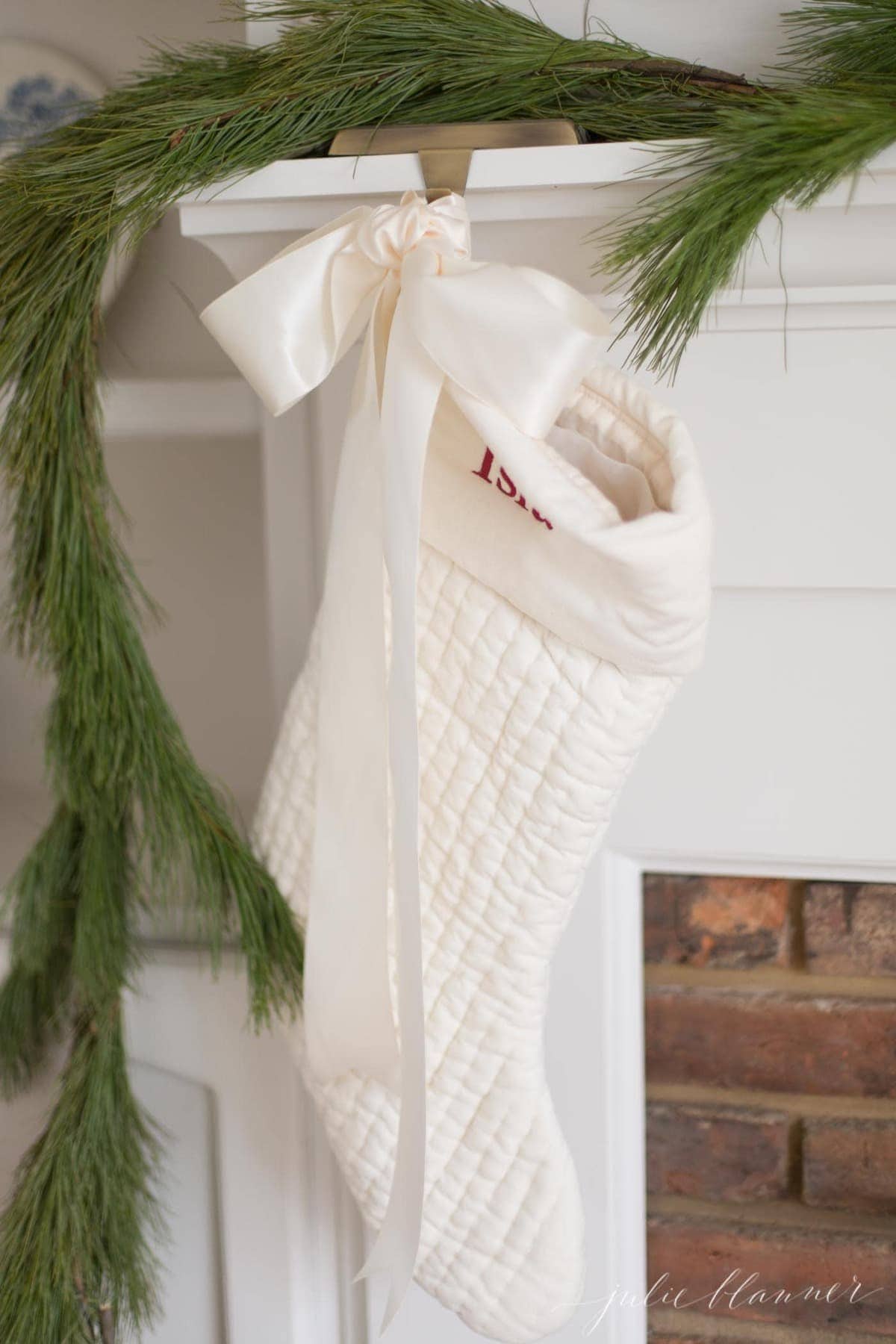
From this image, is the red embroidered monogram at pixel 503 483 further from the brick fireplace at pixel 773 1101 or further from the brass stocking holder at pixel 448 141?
the brick fireplace at pixel 773 1101

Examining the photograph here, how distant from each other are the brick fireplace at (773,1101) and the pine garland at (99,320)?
277mm

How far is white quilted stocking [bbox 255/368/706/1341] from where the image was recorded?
1.72 ft

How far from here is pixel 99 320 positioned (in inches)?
26.1

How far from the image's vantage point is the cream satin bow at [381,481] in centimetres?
52

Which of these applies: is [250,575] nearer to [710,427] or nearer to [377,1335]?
[710,427]

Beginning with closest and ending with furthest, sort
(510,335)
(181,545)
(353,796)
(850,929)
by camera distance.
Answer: (510,335) → (353,796) → (850,929) → (181,545)

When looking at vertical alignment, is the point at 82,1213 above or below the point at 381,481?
below

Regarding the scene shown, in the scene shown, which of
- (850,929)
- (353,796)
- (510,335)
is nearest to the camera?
(510,335)

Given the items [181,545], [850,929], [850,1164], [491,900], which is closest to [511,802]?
[491,900]

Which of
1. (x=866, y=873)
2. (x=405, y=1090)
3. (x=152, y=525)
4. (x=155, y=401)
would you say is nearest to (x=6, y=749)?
(x=152, y=525)

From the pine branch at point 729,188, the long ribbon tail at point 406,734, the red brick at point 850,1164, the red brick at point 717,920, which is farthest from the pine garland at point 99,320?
the red brick at point 850,1164

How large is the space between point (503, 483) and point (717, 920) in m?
0.37

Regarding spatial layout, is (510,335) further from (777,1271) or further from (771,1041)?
(777,1271)

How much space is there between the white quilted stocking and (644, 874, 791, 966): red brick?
16 cm
